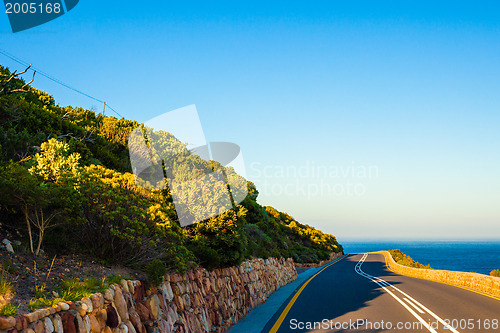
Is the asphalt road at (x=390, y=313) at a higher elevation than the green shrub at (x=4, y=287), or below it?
below

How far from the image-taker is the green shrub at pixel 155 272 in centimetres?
826

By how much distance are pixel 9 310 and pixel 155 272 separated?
3.72m

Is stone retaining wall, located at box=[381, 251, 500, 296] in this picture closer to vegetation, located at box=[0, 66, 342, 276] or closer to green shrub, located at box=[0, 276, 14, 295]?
vegetation, located at box=[0, 66, 342, 276]

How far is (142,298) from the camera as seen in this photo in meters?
7.86

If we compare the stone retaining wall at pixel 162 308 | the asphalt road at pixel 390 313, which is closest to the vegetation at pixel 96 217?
the stone retaining wall at pixel 162 308

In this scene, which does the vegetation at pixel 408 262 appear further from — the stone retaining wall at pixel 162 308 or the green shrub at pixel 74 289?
the green shrub at pixel 74 289

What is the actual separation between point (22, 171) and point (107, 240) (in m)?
2.36

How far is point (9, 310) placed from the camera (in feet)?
15.5

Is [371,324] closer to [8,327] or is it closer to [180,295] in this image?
[180,295]

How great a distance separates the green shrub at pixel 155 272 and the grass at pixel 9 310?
11.4ft

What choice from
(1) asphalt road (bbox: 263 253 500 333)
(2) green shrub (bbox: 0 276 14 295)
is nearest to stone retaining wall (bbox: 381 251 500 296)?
(1) asphalt road (bbox: 263 253 500 333)

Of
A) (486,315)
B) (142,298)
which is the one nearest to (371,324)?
(486,315)

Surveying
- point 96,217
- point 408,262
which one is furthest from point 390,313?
point 408,262

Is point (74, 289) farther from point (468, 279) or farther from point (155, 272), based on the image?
point (468, 279)
